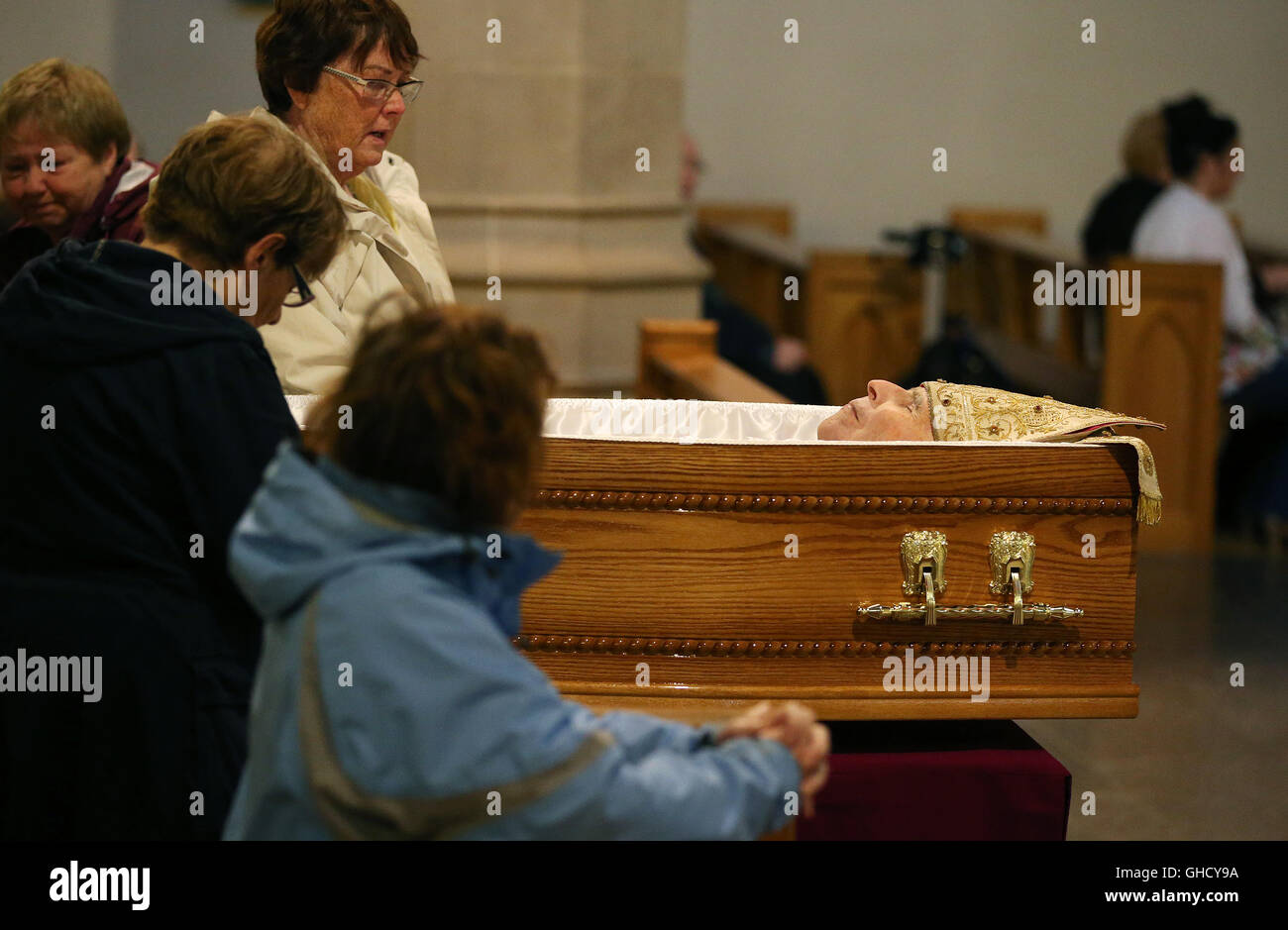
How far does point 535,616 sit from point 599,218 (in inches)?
133

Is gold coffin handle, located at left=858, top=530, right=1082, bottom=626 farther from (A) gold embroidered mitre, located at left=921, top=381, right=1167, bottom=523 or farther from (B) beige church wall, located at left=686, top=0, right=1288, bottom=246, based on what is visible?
(B) beige church wall, located at left=686, top=0, right=1288, bottom=246

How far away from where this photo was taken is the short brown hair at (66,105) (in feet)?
10.9

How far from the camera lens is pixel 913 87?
11.5 m

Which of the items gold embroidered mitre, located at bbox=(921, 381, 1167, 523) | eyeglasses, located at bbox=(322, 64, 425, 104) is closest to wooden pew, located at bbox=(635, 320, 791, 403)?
gold embroidered mitre, located at bbox=(921, 381, 1167, 523)

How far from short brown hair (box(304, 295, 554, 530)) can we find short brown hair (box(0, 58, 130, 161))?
186cm

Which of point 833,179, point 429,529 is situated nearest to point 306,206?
point 429,529

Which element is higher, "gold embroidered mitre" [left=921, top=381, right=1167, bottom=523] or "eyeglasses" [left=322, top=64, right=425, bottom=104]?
"eyeglasses" [left=322, top=64, right=425, bottom=104]

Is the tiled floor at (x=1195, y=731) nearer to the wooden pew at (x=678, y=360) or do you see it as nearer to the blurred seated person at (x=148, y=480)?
the wooden pew at (x=678, y=360)

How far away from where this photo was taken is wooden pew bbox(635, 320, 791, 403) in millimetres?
5250

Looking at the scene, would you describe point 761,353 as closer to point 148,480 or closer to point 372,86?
point 372,86

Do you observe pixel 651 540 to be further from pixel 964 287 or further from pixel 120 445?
pixel 964 287

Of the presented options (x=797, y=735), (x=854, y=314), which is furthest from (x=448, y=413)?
(x=854, y=314)

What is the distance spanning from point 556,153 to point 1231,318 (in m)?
3.18

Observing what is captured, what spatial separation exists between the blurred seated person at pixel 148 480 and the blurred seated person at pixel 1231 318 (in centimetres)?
577
